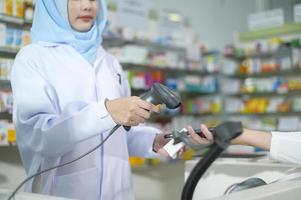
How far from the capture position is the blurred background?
13.6 ft

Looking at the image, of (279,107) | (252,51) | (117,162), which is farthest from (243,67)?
(117,162)

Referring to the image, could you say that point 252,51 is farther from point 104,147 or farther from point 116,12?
point 104,147

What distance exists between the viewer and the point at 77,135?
121cm

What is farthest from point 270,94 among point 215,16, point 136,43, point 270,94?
point 136,43

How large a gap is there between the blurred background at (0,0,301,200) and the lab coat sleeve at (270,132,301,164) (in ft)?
7.79

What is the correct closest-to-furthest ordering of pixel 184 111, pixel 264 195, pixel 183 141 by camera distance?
pixel 264 195 → pixel 183 141 → pixel 184 111

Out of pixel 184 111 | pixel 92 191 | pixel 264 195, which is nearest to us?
pixel 264 195

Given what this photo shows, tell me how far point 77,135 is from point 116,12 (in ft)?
Result: 10.5

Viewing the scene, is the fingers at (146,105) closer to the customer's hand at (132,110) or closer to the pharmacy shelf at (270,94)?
the customer's hand at (132,110)

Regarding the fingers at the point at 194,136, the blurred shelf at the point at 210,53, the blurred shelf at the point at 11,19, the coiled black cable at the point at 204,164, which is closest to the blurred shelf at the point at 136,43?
the blurred shelf at the point at 210,53

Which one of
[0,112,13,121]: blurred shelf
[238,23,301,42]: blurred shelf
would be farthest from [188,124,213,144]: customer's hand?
[238,23,301,42]: blurred shelf

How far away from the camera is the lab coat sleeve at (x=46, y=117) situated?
120 cm

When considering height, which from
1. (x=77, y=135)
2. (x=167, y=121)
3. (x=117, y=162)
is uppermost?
(x=77, y=135)

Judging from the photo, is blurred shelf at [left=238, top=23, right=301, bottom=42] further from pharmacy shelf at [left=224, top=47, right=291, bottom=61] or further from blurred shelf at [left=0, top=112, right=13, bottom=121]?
blurred shelf at [left=0, top=112, right=13, bottom=121]
